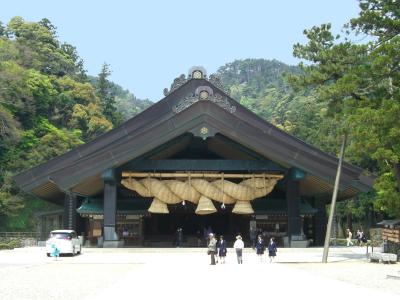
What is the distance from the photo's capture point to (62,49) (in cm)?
10075

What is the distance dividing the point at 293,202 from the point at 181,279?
17.3 m

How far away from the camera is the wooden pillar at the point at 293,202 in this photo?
33281 millimetres

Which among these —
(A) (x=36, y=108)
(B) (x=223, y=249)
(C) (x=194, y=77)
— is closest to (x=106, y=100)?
(A) (x=36, y=108)

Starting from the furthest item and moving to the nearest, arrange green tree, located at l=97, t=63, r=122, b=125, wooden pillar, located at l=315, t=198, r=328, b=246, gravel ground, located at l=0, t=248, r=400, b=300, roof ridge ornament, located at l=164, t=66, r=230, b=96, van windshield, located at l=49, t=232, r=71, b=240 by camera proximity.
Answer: green tree, located at l=97, t=63, r=122, b=125
roof ridge ornament, located at l=164, t=66, r=230, b=96
wooden pillar, located at l=315, t=198, r=328, b=246
van windshield, located at l=49, t=232, r=71, b=240
gravel ground, located at l=0, t=248, r=400, b=300

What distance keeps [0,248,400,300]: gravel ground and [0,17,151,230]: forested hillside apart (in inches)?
1477

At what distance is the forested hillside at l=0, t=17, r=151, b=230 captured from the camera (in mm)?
64812

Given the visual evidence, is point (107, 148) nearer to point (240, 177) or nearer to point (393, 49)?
point (240, 177)

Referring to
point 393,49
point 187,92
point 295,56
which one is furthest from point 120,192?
point 393,49

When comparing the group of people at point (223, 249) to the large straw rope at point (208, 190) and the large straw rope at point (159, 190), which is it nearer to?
the large straw rope at point (208, 190)

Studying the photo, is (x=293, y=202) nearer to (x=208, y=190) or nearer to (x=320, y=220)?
(x=208, y=190)

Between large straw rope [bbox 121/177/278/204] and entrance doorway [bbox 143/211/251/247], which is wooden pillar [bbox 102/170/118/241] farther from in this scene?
entrance doorway [bbox 143/211/251/247]

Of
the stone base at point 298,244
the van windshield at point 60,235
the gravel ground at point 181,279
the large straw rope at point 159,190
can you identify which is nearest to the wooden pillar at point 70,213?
the large straw rope at point 159,190

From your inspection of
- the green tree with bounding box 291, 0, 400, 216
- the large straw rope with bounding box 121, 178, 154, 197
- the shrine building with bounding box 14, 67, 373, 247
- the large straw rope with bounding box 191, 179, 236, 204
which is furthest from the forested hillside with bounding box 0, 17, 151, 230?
the green tree with bounding box 291, 0, 400, 216

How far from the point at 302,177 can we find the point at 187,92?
41.3ft
